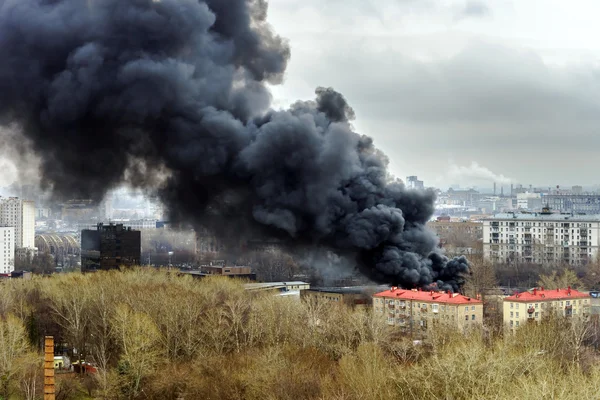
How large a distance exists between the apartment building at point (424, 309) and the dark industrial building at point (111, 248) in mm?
20912

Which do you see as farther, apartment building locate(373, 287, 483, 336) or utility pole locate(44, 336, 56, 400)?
apartment building locate(373, 287, 483, 336)

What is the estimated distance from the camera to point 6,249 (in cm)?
9444

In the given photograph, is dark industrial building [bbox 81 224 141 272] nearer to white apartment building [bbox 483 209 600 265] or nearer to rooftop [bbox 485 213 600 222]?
white apartment building [bbox 483 209 600 265]

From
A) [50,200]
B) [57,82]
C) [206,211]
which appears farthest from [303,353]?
[50,200]

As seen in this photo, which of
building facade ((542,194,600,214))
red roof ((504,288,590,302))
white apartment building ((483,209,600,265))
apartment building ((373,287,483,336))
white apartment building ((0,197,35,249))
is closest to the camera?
apartment building ((373,287,483,336))

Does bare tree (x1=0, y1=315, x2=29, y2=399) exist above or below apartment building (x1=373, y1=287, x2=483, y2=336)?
below

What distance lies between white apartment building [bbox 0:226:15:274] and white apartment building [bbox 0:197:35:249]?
18916 mm

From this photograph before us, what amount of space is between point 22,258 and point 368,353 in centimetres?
6910

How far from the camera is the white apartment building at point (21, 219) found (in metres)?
115

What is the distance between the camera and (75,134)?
128ft

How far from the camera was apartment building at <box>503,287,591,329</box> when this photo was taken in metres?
43.0

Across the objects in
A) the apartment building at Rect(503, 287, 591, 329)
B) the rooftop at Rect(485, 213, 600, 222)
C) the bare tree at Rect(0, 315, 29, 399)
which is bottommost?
the bare tree at Rect(0, 315, 29, 399)

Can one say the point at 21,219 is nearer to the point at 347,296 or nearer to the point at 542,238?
the point at 542,238

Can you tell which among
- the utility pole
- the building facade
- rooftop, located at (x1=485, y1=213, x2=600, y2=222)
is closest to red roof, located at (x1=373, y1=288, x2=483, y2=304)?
the utility pole
